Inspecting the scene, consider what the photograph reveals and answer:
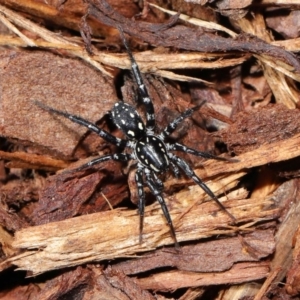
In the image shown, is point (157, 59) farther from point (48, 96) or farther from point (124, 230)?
point (124, 230)

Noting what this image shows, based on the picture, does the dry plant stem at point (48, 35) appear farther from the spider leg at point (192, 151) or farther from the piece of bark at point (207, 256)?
the piece of bark at point (207, 256)

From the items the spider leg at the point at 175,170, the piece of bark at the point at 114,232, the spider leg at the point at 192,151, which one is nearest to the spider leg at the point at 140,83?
the spider leg at the point at 192,151

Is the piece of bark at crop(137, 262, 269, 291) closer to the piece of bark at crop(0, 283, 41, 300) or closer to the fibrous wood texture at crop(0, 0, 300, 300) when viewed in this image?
the fibrous wood texture at crop(0, 0, 300, 300)

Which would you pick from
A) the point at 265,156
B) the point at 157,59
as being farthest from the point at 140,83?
the point at 265,156

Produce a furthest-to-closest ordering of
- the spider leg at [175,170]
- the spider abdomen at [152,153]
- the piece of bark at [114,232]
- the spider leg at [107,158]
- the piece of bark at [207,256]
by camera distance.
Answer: the spider abdomen at [152,153] < the spider leg at [175,170] < the spider leg at [107,158] < the piece of bark at [207,256] < the piece of bark at [114,232]

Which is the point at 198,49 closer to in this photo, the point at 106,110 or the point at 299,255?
the point at 106,110

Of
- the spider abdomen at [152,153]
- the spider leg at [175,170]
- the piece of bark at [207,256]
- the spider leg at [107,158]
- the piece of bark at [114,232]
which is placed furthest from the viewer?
the spider abdomen at [152,153]
